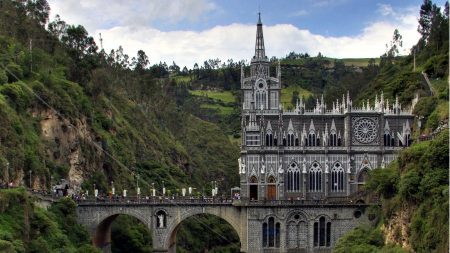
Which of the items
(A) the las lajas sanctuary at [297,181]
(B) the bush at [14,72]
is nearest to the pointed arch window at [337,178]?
(A) the las lajas sanctuary at [297,181]

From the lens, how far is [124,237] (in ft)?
274

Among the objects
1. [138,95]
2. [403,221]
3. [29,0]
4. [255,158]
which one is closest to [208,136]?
[138,95]

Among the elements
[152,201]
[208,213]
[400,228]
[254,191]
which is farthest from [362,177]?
[400,228]

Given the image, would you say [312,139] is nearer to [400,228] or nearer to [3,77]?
[400,228]

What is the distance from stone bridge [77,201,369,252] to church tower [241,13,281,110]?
46.2ft

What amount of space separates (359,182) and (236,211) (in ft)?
45.1

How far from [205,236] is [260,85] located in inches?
909

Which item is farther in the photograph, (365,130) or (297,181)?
(365,130)

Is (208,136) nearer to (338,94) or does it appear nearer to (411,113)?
(338,94)

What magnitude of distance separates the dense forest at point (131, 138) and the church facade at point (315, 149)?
3817mm

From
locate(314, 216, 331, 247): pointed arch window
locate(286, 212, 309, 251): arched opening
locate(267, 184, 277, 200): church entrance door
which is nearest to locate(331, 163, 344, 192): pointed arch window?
locate(314, 216, 331, 247): pointed arch window

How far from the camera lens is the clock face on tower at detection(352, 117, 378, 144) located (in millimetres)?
81875

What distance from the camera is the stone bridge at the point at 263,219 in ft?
249

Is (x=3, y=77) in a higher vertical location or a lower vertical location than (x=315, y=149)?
higher
